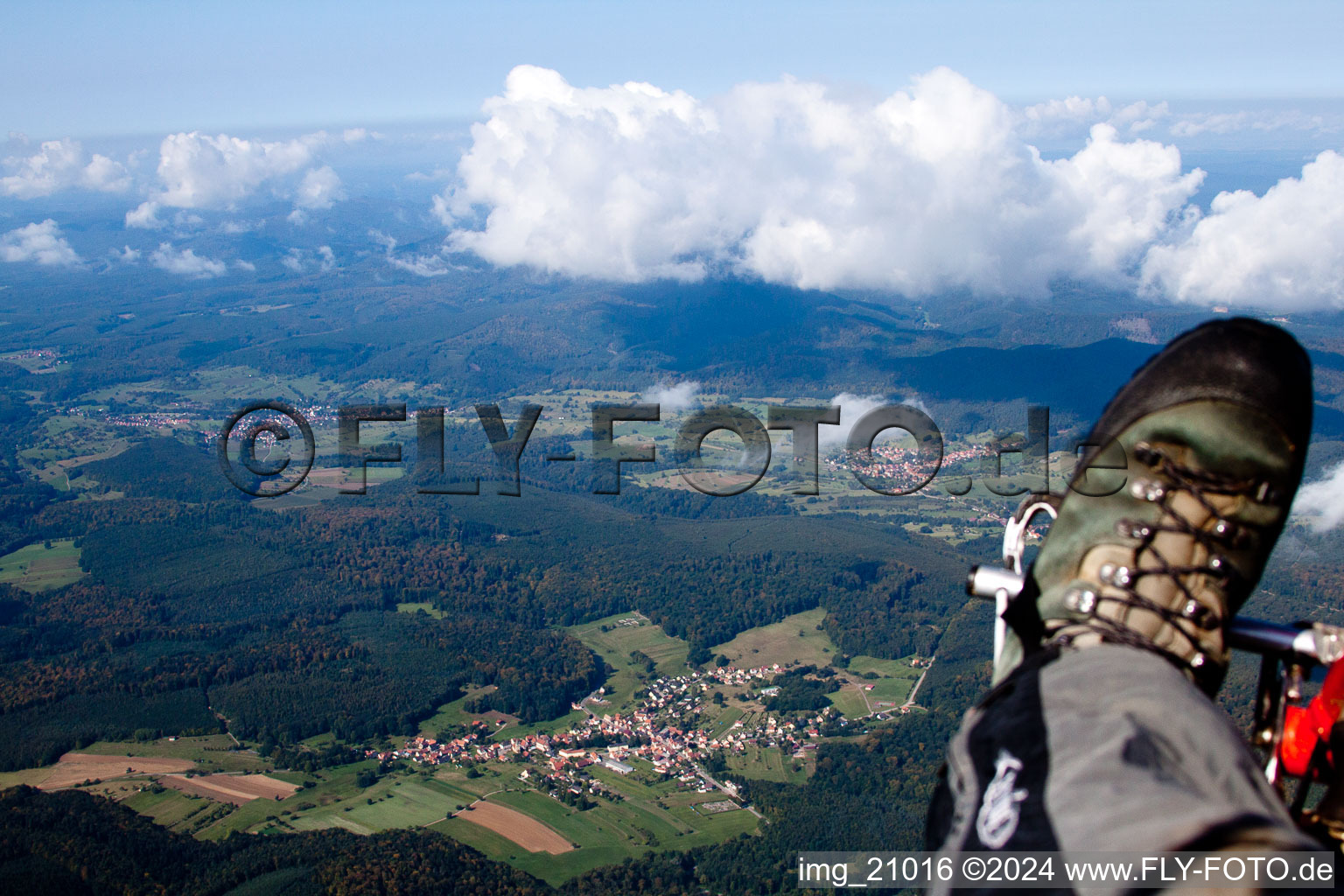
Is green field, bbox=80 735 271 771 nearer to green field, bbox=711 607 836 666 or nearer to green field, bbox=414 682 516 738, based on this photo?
green field, bbox=414 682 516 738

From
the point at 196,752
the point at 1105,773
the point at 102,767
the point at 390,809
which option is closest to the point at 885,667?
the point at 390,809

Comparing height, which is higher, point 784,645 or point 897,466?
point 897,466

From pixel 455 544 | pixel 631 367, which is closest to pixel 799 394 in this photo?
pixel 631 367

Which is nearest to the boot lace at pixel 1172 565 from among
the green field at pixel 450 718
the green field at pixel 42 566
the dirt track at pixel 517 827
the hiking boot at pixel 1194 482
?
the hiking boot at pixel 1194 482

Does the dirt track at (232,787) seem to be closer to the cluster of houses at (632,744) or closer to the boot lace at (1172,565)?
the cluster of houses at (632,744)

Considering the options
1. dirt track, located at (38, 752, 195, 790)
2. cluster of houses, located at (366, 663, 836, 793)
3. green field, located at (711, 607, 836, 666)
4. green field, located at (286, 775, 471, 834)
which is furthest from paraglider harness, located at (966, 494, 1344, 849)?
green field, located at (711, 607, 836, 666)

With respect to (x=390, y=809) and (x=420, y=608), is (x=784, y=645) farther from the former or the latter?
(x=390, y=809)

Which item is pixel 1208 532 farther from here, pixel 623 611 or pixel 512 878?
pixel 623 611
